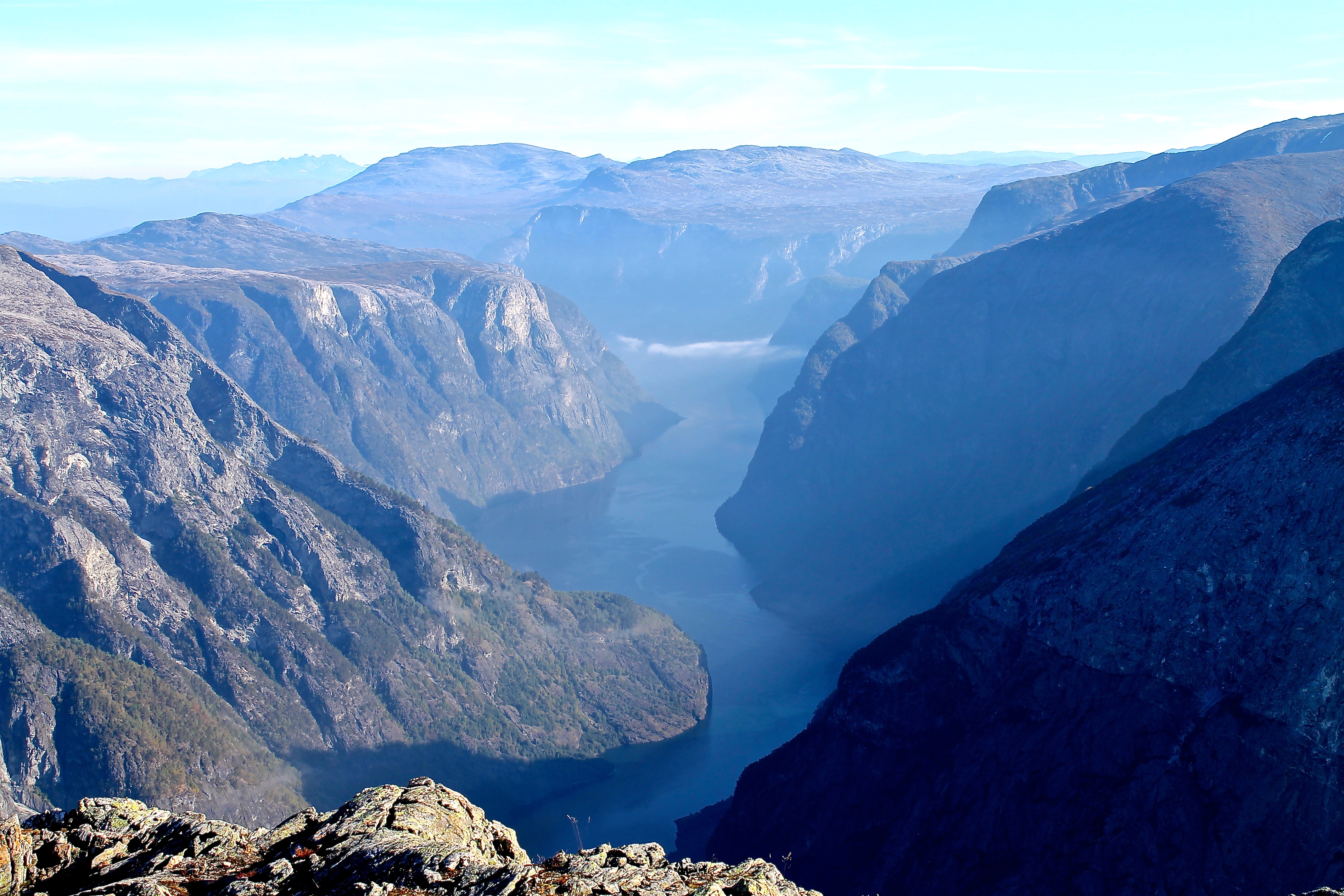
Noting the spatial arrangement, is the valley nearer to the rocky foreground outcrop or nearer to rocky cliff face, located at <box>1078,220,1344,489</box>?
the rocky foreground outcrop

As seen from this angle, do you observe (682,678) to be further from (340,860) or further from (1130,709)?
(340,860)

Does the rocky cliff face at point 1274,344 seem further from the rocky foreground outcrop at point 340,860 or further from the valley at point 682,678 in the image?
the rocky foreground outcrop at point 340,860

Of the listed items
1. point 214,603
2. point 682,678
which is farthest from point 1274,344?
point 214,603

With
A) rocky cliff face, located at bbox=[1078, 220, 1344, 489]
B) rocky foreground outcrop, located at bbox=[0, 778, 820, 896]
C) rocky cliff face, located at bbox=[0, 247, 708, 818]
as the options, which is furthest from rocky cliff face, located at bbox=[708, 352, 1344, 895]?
rocky cliff face, located at bbox=[0, 247, 708, 818]

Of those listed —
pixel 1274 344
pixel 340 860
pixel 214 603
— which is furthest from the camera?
pixel 214 603

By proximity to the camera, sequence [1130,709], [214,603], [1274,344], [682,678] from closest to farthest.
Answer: [1130,709] < [1274,344] < [214,603] < [682,678]

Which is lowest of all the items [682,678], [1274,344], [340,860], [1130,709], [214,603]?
[682,678]
